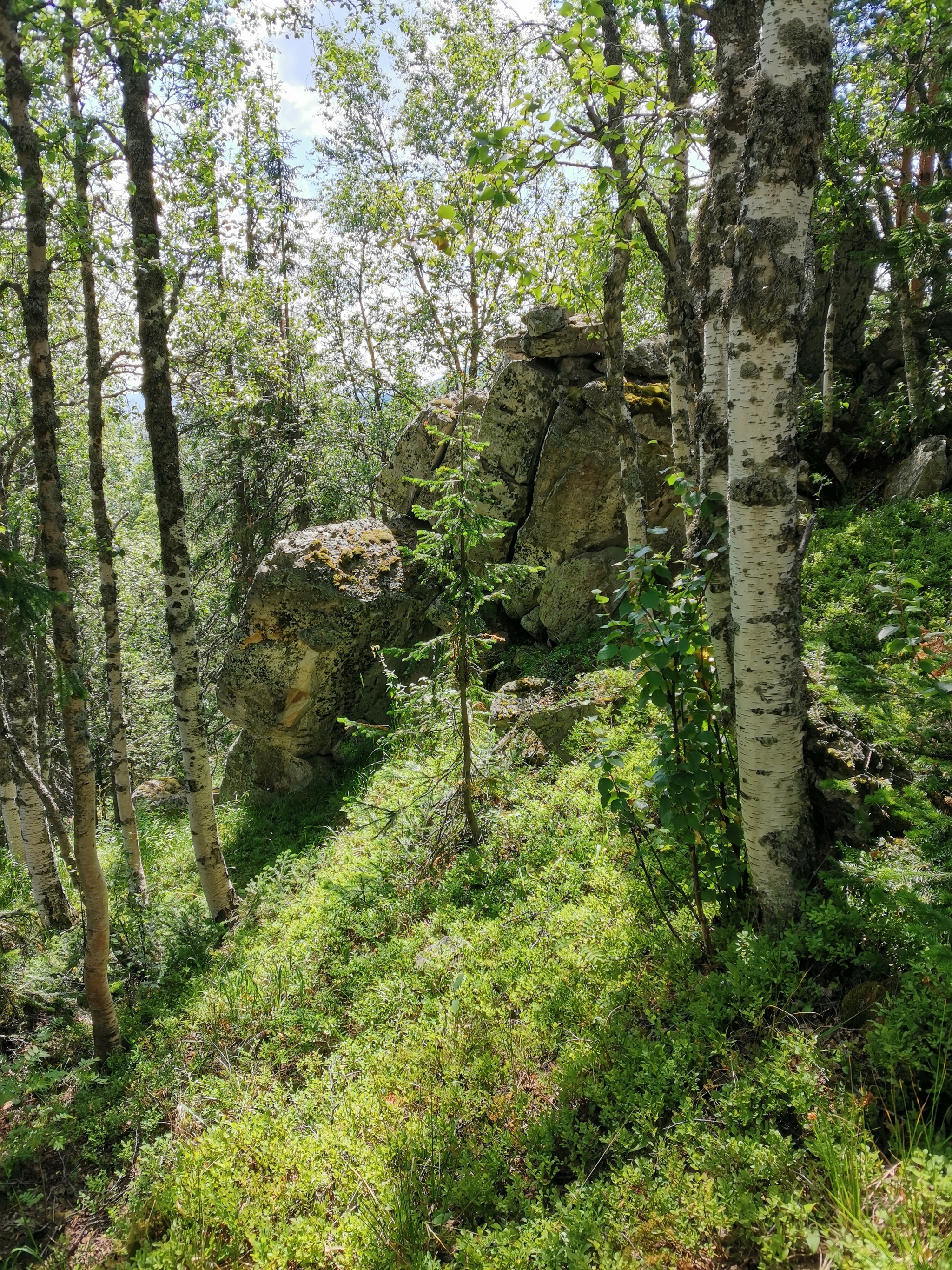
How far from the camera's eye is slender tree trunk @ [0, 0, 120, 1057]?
182 inches

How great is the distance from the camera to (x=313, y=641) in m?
10.5

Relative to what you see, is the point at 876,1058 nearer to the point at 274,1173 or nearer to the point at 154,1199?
the point at 274,1173

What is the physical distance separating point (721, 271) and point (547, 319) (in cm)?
772

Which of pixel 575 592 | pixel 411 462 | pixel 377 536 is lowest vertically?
pixel 575 592

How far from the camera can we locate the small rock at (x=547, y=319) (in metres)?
10.7

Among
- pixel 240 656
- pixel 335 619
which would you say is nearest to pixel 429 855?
pixel 335 619

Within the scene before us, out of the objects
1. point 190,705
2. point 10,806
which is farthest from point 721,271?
point 10,806

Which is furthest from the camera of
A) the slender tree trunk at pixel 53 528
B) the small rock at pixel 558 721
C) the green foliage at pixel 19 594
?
the small rock at pixel 558 721

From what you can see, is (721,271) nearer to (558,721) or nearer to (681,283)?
(681,283)

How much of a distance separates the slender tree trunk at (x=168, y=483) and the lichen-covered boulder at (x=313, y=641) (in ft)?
10.7

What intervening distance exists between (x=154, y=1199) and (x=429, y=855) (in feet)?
10.6

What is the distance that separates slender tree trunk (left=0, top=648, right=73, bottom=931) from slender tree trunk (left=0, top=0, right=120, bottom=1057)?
135 inches

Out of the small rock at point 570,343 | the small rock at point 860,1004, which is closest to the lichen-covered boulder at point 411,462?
the small rock at point 570,343

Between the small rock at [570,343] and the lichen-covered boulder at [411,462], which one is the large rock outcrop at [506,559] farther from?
the lichen-covered boulder at [411,462]
